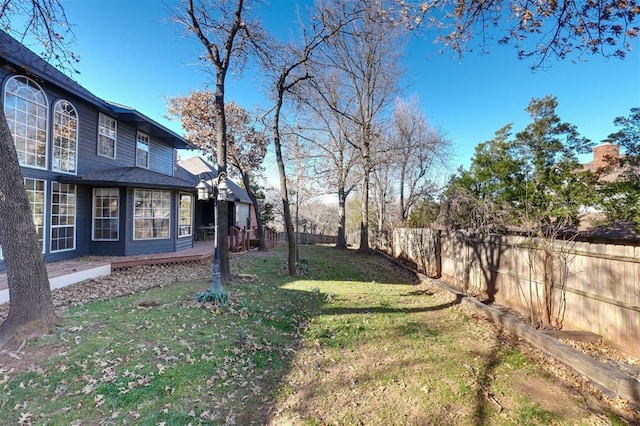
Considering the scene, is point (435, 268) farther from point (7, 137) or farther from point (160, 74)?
point (160, 74)

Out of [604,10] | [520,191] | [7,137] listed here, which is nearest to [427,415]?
[604,10]

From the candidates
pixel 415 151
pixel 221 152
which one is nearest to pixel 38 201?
pixel 221 152

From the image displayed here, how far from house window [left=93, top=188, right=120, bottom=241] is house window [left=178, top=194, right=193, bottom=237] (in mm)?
2379

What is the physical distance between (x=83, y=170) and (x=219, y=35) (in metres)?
6.35

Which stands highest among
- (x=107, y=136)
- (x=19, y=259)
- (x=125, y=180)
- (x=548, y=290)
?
(x=107, y=136)

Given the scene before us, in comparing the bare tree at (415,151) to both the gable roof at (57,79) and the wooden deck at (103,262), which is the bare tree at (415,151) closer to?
the wooden deck at (103,262)

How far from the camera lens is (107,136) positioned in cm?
1136

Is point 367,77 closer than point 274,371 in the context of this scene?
No

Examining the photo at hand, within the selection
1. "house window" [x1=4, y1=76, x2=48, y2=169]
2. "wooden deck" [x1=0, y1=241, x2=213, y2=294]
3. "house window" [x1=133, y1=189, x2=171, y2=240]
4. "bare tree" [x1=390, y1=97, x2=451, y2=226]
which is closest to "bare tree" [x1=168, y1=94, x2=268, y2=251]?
"house window" [x1=133, y1=189, x2=171, y2=240]

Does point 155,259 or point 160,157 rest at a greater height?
point 160,157

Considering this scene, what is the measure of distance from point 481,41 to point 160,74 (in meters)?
11.3

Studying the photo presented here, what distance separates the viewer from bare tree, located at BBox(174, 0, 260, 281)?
761cm

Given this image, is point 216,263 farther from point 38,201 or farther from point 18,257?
point 38,201

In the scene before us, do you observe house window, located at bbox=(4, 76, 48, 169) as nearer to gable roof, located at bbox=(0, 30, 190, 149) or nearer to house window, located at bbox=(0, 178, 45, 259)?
gable roof, located at bbox=(0, 30, 190, 149)
